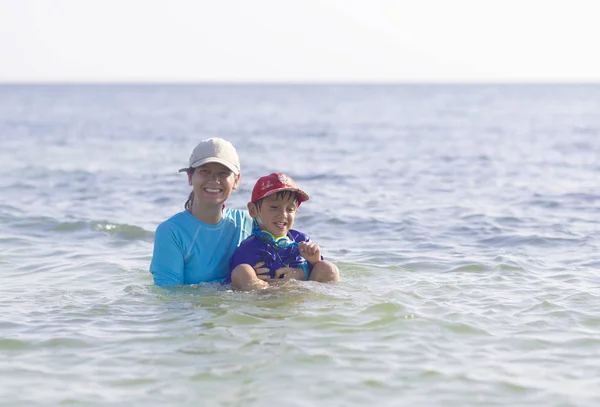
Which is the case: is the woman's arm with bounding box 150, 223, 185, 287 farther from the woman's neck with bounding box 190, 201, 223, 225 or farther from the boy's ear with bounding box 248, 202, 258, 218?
the boy's ear with bounding box 248, 202, 258, 218

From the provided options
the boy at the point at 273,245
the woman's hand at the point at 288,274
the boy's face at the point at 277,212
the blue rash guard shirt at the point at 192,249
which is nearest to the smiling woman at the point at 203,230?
the blue rash guard shirt at the point at 192,249

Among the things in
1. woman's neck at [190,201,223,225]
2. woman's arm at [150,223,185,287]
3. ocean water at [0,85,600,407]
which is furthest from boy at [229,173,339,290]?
woman's arm at [150,223,185,287]

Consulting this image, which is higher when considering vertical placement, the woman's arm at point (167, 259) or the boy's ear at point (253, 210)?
the boy's ear at point (253, 210)

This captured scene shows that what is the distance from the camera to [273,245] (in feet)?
22.1

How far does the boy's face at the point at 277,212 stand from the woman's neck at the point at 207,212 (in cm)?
33

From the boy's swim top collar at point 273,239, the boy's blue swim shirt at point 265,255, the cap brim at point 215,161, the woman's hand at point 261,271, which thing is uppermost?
the cap brim at point 215,161

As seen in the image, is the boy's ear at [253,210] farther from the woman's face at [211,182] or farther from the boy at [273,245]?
the woman's face at [211,182]

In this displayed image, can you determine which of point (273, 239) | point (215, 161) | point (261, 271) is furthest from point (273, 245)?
point (215, 161)

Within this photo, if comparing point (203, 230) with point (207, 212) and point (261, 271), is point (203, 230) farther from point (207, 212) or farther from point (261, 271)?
point (261, 271)

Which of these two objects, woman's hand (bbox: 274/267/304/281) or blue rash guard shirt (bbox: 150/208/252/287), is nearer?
blue rash guard shirt (bbox: 150/208/252/287)

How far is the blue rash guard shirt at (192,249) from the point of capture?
21.9 feet

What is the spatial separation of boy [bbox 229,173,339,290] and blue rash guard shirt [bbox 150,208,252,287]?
0.16m

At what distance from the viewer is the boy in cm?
660

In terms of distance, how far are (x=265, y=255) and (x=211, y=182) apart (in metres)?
0.72
